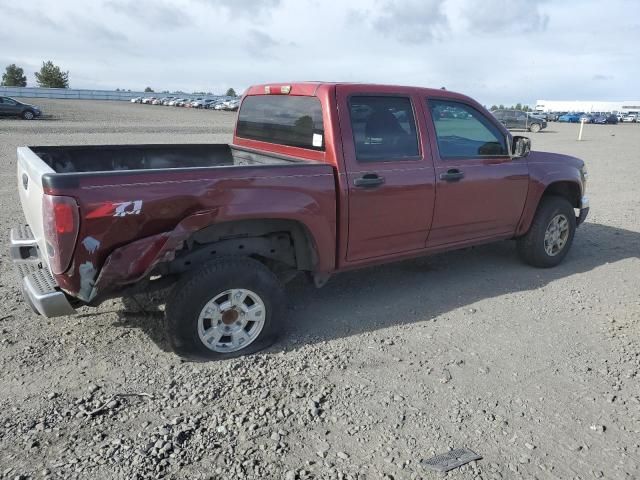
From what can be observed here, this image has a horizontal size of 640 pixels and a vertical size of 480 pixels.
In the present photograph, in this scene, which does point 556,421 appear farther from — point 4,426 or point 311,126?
point 4,426

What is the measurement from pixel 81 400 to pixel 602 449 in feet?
9.88

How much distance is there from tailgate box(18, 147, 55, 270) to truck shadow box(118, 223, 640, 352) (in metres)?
1.04

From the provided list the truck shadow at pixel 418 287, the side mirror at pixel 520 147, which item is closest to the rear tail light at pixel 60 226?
the truck shadow at pixel 418 287

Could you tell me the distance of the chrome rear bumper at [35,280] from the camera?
3219mm

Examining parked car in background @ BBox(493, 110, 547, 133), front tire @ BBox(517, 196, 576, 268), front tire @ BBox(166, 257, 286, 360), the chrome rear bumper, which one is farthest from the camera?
parked car in background @ BBox(493, 110, 547, 133)

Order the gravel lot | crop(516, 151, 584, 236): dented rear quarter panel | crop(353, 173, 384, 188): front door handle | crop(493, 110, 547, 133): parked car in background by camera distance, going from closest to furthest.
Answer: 1. the gravel lot
2. crop(353, 173, 384, 188): front door handle
3. crop(516, 151, 584, 236): dented rear quarter panel
4. crop(493, 110, 547, 133): parked car in background

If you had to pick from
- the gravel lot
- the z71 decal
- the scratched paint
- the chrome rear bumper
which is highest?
the z71 decal

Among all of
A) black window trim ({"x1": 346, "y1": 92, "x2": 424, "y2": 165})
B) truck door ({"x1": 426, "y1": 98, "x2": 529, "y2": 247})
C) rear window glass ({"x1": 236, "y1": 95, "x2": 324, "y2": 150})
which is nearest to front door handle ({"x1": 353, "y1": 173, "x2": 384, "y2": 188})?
black window trim ({"x1": 346, "y1": 92, "x2": 424, "y2": 165})

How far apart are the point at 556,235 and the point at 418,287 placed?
1.87 meters

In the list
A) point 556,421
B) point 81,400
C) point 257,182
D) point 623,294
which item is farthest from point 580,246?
point 81,400

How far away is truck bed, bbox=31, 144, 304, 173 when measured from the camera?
14.4 feet

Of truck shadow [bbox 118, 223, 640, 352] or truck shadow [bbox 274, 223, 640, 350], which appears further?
truck shadow [bbox 274, 223, 640, 350]

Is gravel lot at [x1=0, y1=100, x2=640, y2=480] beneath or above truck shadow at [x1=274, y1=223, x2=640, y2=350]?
beneath

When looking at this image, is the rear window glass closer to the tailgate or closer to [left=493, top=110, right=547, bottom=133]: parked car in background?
the tailgate
